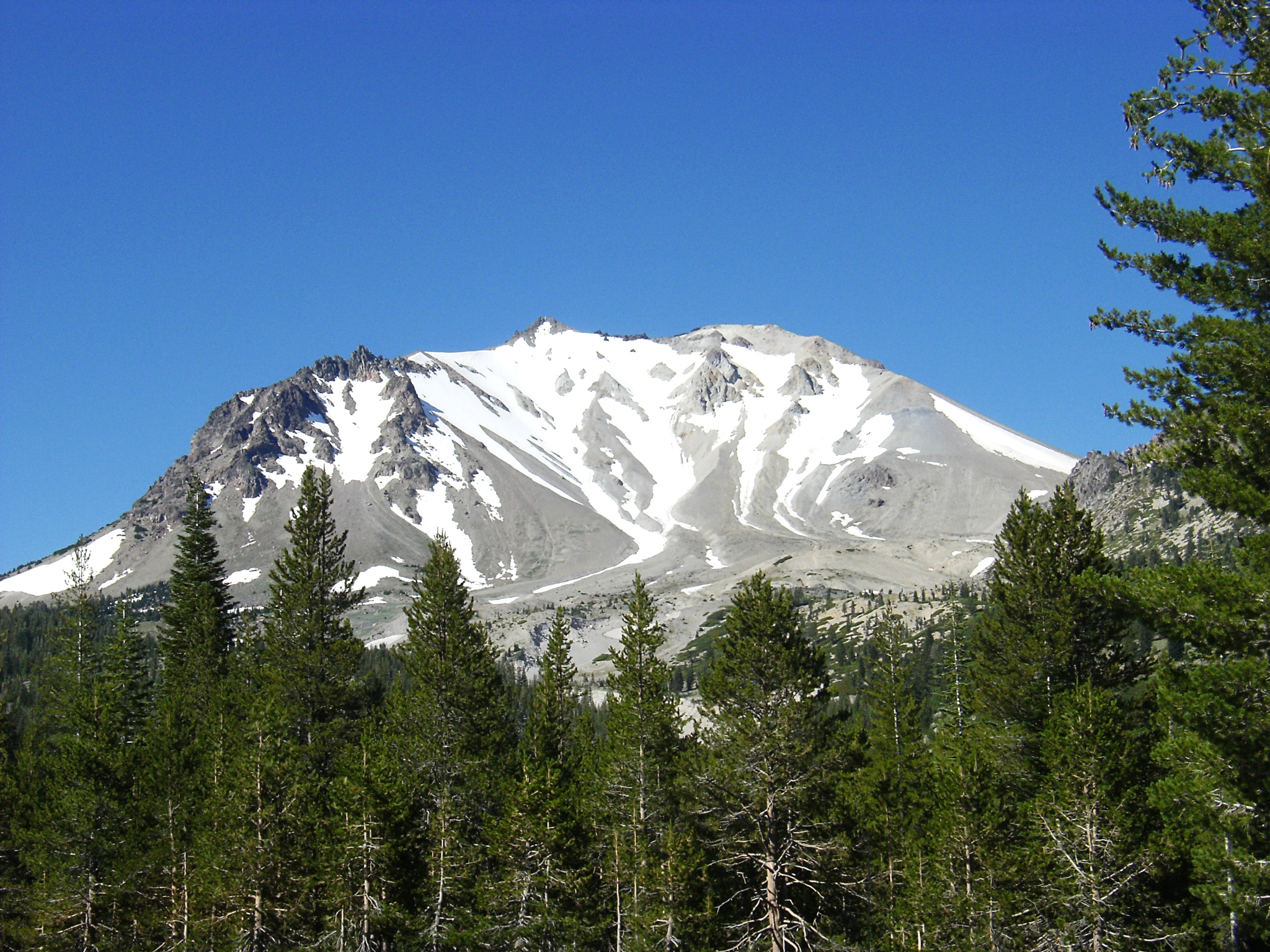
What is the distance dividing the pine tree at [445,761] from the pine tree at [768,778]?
26.0 ft

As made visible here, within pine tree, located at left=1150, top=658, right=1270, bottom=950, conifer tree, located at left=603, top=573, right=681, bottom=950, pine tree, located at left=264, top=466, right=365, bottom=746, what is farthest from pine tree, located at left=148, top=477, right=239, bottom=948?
pine tree, located at left=1150, top=658, right=1270, bottom=950

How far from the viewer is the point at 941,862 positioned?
29031 mm

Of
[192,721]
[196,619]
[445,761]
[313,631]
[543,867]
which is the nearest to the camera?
[543,867]

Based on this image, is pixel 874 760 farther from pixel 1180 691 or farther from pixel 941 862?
pixel 1180 691

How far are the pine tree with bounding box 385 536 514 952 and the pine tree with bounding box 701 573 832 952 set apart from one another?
26.0ft

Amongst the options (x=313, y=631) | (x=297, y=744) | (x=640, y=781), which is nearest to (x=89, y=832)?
(x=297, y=744)

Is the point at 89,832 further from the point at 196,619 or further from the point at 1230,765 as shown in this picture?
the point at 1230,765

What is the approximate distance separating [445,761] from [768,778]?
13.4m

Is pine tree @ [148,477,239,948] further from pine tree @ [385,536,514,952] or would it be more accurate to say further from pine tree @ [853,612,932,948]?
pine tree @ [853,612,932,948]

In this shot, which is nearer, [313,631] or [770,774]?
[770,774]

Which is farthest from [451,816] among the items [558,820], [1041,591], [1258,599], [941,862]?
[1258,599]

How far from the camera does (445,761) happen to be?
3491cm

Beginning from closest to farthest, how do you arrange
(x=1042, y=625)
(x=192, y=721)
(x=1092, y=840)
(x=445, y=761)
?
(x=1092, y=840) < (x=1042, y=625) < (x=445, y=761) < (x=192, y=721)

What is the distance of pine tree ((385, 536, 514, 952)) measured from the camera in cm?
3042
